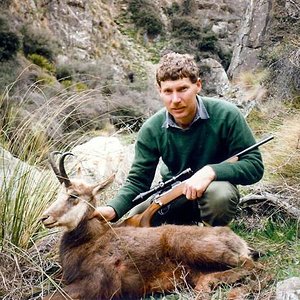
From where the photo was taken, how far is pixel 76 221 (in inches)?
159

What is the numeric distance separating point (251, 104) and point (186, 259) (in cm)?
844

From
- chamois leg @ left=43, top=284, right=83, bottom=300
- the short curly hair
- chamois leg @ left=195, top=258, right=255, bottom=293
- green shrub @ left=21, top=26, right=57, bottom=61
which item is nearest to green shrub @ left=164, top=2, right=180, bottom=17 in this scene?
green shrub @ left=21, top=26, right=57, bottom=61

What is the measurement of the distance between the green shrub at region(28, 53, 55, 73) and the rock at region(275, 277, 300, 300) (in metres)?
18.9

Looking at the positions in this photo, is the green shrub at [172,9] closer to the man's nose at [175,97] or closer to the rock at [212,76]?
the rock at [212,76]

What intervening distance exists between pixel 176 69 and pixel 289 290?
1.73 metres

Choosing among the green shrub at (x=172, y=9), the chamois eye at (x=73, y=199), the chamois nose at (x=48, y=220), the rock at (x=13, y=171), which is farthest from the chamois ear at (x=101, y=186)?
the green shrub at (x=172, y=9)

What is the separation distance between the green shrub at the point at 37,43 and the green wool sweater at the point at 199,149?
58.8 feet

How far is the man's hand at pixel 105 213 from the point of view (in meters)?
4.17

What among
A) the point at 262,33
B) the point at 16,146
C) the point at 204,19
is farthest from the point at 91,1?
the point at 16,146

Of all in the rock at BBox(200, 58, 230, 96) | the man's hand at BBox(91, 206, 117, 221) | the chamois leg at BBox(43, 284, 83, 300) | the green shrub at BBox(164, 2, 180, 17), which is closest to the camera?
the chamois leg at BBox(43, 284, 83, 300)

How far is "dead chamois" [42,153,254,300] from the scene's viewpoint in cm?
391

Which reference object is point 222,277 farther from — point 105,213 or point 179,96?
point 179,96

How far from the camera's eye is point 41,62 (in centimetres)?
2200

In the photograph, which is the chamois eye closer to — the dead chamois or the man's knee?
the dead chamois
